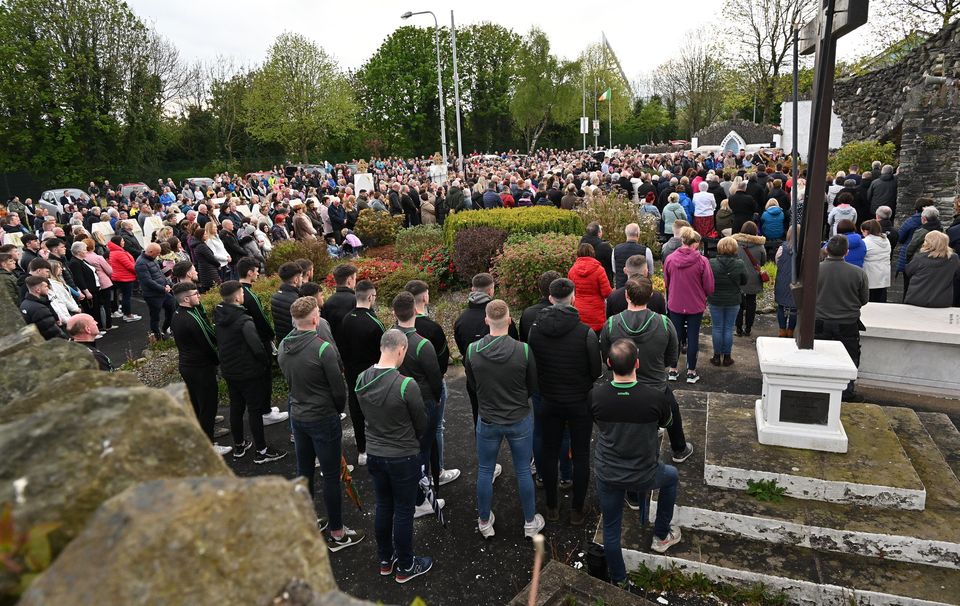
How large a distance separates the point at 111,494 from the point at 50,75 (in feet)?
130

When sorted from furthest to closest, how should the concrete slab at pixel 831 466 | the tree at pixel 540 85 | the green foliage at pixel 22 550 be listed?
the tree at pixel 540 85
the concrete slab at pixel 831 466
the green foliage at pixel 22 550

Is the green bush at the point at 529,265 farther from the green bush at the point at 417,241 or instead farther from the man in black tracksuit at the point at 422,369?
the man in black tracksuit at the point at 422,369

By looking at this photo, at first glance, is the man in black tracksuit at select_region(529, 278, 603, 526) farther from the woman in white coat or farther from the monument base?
the woman in white coat

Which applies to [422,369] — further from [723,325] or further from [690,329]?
[723,325]

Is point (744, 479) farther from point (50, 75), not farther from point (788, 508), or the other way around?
point (50, 75)

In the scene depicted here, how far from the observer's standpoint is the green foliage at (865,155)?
1814 cm

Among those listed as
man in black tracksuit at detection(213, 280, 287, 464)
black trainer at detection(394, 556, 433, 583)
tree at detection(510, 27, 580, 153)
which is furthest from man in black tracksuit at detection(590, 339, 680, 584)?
tree at detection(510, 27, 580, 153)

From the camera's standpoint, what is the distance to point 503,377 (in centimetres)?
489

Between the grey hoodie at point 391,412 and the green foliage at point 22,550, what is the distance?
291 centimetres

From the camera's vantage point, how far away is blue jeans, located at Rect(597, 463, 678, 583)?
4332 millimetres

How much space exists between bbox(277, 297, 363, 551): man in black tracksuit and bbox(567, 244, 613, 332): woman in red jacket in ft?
11.0

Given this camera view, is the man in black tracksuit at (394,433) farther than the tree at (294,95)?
No

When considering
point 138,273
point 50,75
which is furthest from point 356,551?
point 50,75

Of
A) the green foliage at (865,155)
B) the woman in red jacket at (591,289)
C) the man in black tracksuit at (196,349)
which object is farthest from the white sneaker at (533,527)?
the green foliage at (865,155)
